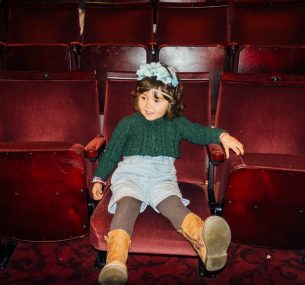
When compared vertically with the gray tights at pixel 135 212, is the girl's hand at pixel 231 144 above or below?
above

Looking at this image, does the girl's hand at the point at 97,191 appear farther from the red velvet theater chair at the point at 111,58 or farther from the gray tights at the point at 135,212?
the red velvet theater chair at the point at 111,58

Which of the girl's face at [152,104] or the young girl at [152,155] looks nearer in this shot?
the young girl at [152,155]

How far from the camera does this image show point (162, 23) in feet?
4.20

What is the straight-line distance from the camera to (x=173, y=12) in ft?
4.23

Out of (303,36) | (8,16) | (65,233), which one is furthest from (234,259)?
(8,16)

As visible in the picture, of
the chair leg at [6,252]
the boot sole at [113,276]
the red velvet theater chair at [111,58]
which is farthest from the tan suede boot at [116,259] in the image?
the red velvet theater chair at [111,58]

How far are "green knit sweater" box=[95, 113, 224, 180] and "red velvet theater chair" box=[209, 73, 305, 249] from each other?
9 centimetres

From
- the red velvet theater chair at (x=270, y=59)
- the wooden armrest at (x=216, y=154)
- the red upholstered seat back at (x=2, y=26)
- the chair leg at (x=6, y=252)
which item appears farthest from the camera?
the red upholstered seat back at (x=2, y=26)

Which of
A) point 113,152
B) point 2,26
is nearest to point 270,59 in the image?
point 113,152

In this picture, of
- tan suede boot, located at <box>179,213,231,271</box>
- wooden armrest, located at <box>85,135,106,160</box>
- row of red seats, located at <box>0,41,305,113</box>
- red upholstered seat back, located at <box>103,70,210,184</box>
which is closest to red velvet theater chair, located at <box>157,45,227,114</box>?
row of red seats, located at <box>0,41,305,113</box>

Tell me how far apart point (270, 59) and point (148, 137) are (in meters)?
0.58

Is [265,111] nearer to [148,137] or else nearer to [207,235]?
[148,137]

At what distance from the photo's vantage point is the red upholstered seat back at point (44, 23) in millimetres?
1307

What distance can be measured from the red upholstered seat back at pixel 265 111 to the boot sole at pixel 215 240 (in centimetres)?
32
